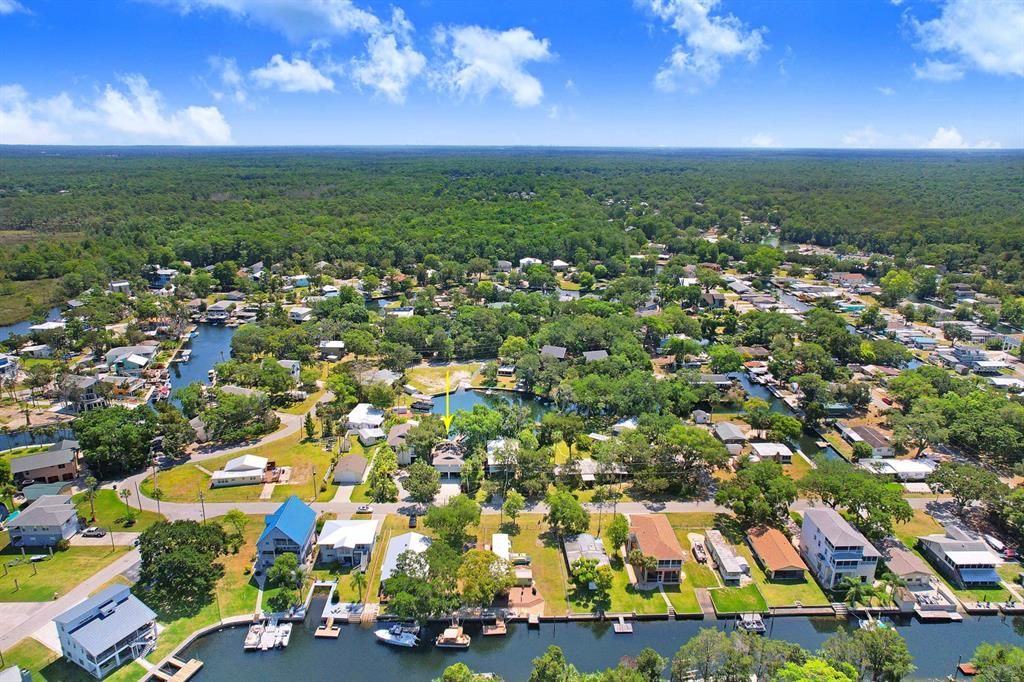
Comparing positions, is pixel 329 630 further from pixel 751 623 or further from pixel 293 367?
pixel 293 367

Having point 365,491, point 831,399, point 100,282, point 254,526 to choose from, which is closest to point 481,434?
point 365,491

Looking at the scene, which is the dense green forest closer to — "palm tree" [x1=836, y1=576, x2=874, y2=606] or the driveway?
the driveway

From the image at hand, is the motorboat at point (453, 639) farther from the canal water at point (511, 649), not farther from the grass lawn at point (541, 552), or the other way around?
the grass lawn at point (541, 552)

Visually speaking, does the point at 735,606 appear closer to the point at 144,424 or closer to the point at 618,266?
the point at 144,424

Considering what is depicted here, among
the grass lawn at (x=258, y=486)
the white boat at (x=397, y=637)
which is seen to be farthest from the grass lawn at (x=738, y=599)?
the grass lawn at (x=258, y=486)

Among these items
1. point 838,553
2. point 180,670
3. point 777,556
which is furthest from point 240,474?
point 838,553

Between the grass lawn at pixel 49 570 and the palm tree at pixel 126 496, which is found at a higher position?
the palm tree at pixel 126 496

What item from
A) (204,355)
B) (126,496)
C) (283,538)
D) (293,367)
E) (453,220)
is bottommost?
(204,355)
